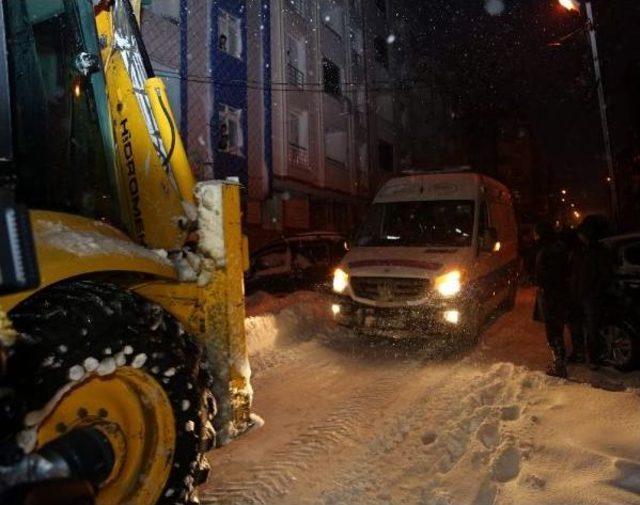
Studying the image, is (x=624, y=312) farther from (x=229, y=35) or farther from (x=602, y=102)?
(x=229, y=35)

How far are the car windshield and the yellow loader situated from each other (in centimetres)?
490

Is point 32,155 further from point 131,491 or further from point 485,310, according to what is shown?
point 485,310

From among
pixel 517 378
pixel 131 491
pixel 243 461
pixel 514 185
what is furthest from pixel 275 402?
pixel 514 185

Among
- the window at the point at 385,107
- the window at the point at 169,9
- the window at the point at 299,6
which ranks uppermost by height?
the window at the point at 299,6

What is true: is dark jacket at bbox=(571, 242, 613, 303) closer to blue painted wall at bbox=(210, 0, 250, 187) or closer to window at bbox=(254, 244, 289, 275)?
window at bbox=(254, 244, 289, 275)

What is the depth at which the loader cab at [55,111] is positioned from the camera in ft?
8.23

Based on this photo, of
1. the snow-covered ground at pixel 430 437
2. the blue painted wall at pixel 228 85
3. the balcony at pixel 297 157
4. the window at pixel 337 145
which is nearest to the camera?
the snow-covered ground at pixel 430 437

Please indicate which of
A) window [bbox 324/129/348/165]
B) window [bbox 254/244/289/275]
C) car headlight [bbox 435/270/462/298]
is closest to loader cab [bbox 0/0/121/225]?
car headlight [bbox 435/270/462/298]

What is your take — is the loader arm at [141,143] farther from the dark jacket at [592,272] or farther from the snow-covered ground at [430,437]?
the dark jacket at [592,272]

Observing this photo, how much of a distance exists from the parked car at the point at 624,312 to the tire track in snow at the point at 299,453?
9.56 feet

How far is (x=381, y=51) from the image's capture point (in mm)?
32125

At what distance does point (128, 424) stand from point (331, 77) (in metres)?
24.9

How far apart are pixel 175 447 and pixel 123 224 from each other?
148 centimetres

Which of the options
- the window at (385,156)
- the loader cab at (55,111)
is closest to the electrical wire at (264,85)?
the window at (385,156)
